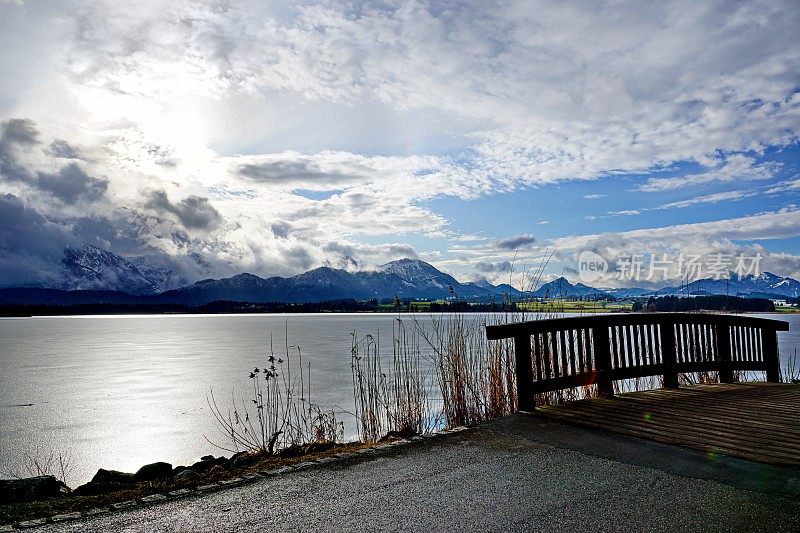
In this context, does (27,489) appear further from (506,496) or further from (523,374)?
(523,374)

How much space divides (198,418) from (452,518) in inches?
665

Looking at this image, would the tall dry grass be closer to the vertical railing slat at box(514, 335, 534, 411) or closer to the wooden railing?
the vertical railing slat at box(514, 335, 534, 411)

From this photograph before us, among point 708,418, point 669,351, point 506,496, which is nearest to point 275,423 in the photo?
point 506,496

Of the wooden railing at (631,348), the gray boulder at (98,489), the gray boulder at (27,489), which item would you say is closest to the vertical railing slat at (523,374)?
the wooden railing at (631,348)

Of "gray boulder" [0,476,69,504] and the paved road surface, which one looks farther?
"gray boulder" [0,476,69,504]

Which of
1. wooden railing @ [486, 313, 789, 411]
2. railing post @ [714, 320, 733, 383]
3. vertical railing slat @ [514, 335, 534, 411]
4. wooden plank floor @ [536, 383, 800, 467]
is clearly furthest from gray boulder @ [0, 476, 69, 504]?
railing post @ [714, 320, 733, 383]

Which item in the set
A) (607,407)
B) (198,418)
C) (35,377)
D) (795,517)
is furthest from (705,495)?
(35,377)

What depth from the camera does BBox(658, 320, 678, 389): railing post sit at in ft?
30.1

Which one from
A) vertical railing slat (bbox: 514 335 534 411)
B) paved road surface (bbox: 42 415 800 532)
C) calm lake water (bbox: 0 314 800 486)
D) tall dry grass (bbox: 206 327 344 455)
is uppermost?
vertical railing slat (bbox: 514 335 534 411)

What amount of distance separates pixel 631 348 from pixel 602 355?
784 millimetres

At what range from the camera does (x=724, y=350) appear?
34.7 ft

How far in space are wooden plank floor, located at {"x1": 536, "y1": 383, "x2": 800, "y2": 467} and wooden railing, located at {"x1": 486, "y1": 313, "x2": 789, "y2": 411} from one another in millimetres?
343

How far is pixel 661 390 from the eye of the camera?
8828 mm

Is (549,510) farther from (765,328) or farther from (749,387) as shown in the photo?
(765,328)
